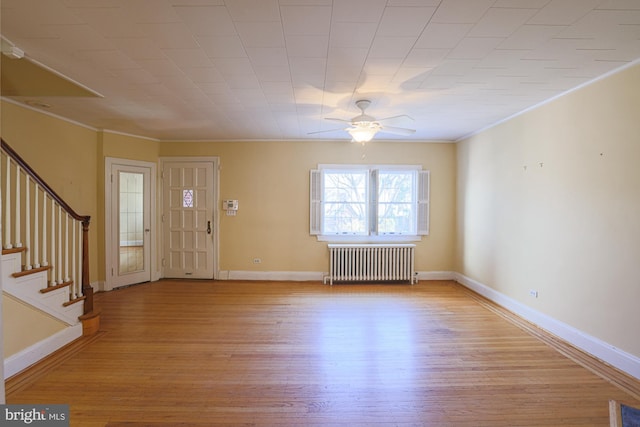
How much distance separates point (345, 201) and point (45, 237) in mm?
4329

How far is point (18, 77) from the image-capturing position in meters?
3.19

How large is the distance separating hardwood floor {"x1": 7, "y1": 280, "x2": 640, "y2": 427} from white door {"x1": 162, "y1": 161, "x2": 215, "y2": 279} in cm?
160

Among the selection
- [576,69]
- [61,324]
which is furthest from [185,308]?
[576,69]

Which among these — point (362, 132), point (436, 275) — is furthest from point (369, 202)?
point (362, 132)

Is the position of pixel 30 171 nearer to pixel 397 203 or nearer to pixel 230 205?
pixel 230 205

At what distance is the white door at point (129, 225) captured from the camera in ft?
17.3

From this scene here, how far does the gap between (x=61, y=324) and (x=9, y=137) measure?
2.38 metres

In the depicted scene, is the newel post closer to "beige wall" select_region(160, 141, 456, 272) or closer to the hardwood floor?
the hardwood floor

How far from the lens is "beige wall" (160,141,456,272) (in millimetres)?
5941

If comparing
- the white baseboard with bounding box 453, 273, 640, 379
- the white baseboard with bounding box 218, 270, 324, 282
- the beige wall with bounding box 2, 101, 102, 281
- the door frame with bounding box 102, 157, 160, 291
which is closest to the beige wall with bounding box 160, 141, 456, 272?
the white baseboard with bounding box 218, 270, 324, 282

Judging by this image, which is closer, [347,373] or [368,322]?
[347,373]

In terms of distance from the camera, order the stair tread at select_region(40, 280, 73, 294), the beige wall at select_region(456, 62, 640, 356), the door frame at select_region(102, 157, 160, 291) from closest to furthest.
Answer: the beige wall at select_region(456, 62, 640, 356) < the stair tread at select_region(40, 280, 73, 294) < the door frame at select_region(102, 157, 160, 291)

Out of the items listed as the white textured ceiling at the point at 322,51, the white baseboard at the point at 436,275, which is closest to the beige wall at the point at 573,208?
the white textured ceiling at the point at 322,51

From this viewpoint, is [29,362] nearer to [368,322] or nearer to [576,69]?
[368,322]
